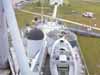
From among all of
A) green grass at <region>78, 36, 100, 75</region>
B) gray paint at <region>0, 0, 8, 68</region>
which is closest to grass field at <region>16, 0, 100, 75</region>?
green grass at <region>78, 36, 100, 75</region>

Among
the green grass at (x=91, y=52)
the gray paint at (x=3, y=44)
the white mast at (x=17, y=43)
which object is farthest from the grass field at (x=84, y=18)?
the white mast at (x=17, y=43)

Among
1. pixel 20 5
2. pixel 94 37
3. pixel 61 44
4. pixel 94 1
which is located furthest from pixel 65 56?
pixel 94 1

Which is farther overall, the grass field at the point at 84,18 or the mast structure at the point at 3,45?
the grass field at the point at 84,18

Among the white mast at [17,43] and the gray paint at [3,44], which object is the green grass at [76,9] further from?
the white mast at [17,43]

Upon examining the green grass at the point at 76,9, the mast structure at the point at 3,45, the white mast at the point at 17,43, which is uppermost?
the white mast at the point at 17,43

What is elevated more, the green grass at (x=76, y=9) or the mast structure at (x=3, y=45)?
the mast structure at (x=3, y=45)

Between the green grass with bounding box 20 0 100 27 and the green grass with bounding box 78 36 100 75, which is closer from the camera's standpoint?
the green grass with bounding box 78 36 100 75

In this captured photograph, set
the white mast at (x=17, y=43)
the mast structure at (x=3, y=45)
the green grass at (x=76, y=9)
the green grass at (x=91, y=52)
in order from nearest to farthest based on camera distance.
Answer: the white mast at (x=17, y=43) → the mast structure at (x=3, y=45) → the green grass at (x=91, y=52) → the green grass at (x=76, y=9)

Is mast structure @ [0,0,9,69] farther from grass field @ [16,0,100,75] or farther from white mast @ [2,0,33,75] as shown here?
grass field @ [16,0,100,75]
